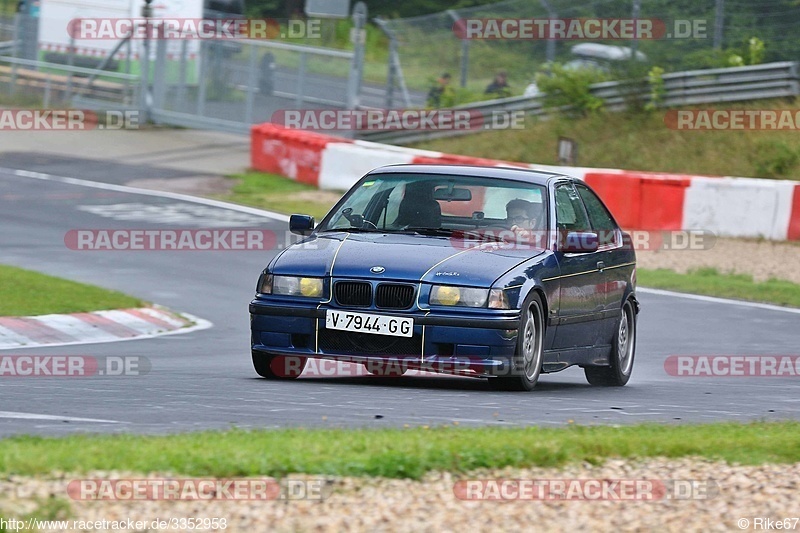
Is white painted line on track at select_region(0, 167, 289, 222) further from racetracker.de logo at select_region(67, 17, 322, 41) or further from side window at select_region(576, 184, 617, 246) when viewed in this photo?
side window at select_region(576, 184, 617, 246)

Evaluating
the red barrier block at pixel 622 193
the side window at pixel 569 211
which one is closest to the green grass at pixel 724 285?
the red barrier block at pixel 622 193

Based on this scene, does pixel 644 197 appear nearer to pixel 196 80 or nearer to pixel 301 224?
pixel 301 224

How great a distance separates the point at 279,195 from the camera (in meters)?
24.0

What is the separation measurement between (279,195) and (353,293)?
15.3m

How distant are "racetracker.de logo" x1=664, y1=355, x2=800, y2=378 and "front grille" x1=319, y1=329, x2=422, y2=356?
369cm

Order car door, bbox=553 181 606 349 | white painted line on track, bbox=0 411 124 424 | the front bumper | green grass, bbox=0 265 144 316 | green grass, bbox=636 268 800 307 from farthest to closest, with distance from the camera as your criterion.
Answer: green grass, bbox=636 268 800 307 < green grass, bbox=0 265 144 316 < car door, bbox=553 181 606 349 < the front bumper < white painted line on track, bbox=0 411 124 424

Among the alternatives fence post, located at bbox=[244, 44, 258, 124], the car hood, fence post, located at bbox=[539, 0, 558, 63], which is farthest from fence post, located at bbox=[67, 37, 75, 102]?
the car hood

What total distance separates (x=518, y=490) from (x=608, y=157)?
19269 millimetres

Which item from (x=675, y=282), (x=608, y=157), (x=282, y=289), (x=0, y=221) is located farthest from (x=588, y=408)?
(x=608, y=157)

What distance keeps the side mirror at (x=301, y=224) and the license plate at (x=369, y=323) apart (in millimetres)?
1250

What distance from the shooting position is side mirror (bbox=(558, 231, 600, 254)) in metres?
9.69

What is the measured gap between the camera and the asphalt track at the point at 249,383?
750 centimetres

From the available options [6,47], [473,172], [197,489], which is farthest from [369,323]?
[6,47]

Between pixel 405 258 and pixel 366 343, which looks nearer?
pixel 366 343
